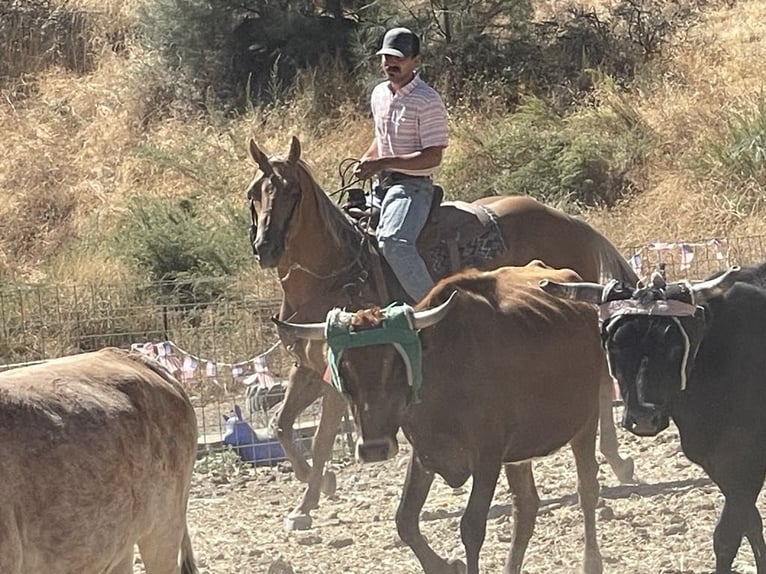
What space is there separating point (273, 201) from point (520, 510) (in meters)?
2.59

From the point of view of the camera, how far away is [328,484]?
9.34 m

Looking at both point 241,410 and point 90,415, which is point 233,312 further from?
point 90,415

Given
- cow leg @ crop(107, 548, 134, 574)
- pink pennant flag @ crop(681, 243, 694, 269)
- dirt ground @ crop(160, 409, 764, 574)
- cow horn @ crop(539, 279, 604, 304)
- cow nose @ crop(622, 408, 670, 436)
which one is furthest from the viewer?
pink pennant flag @ crop(681, 243, 694, 269)

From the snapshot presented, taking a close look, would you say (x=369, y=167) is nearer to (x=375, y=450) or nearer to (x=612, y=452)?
(x=612, y=452)

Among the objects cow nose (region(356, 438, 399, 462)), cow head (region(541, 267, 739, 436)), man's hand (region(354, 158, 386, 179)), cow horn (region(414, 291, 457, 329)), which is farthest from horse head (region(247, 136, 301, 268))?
cow head (region(541, 267, 739, 436))

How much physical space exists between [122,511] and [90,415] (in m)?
0.37

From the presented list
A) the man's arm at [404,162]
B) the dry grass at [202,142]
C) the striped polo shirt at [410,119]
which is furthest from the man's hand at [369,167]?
the dry grass at [202,142]

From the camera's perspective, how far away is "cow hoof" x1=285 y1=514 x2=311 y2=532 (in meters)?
8.80

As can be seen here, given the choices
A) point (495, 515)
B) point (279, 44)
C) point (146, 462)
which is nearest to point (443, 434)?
point (146, 462)

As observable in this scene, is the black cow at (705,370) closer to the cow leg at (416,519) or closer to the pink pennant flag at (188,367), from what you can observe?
the cow leg at (416,519)

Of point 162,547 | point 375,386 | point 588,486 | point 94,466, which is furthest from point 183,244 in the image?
point 94,466

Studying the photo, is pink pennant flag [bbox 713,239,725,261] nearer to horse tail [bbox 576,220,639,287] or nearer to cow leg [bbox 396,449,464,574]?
horse tail [bbox 576,220,639,287]

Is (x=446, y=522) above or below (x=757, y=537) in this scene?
below

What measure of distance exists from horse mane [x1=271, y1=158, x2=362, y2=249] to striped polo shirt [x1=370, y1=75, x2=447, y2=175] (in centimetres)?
50
